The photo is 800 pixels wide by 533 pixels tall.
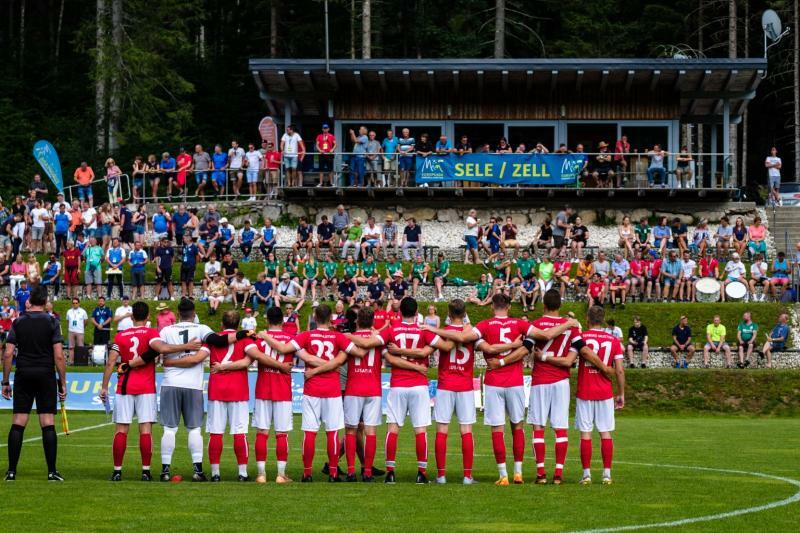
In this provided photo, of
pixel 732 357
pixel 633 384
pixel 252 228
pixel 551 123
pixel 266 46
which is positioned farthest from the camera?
pixel 266 46

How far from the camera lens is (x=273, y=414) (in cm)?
1509

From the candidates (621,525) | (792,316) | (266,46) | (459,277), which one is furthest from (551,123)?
(621,525)

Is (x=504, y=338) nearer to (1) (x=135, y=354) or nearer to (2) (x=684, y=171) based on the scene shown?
(1) (x=135, y=354)

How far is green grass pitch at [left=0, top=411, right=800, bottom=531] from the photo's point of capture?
37.3 ft

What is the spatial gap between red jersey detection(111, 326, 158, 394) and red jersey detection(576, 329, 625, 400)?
195 inches

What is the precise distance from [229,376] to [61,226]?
22756 millimetres

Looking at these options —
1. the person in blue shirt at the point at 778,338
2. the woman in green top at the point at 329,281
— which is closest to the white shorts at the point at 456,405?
the person in blue shirt at the point at 778,338

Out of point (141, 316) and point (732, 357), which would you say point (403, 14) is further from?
point (141, 316)

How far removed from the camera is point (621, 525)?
11219mm

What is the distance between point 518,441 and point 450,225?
84.8ft

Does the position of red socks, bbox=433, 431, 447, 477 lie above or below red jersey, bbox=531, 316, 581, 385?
below

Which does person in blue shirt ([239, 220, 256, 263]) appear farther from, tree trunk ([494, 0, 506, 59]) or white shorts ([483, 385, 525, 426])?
white shorts ([483, 385, 525, 426])

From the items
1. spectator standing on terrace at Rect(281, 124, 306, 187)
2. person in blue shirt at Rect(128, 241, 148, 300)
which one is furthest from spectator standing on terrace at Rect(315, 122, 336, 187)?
person in blue shirt at Rect(128, 241, 148, 300)

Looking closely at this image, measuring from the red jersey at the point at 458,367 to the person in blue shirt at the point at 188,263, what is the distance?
19.9 m
